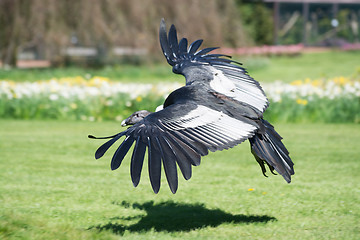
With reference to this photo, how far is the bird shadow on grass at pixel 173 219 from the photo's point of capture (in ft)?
13.3

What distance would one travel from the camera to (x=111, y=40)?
52.3 ft

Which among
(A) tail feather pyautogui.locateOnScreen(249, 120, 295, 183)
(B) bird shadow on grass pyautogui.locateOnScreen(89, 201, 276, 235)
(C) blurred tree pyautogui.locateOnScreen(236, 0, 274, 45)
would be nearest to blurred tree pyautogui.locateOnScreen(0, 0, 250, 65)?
(B) bird shadow on grass pyautogui.locateOnScreen(89, 201, 276, 235)

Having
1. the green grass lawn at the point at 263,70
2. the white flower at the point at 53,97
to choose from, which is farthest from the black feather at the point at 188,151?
the green grass lawn at the point at 263,70

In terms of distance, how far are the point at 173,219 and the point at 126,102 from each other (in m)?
5.57

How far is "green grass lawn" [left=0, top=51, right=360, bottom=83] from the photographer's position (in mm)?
17500

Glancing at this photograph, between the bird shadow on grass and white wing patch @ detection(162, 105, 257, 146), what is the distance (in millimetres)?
913

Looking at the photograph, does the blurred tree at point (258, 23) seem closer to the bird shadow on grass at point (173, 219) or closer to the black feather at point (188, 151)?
the bird shadow on grass at point (173, 219)

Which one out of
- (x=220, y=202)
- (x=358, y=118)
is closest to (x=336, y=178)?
(x=220, y=202)

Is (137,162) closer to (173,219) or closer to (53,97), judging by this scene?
(173,219)

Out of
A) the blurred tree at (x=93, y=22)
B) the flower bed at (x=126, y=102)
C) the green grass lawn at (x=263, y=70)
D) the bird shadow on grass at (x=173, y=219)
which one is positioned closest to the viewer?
the bird shadow on grass at (x=173, y=219)

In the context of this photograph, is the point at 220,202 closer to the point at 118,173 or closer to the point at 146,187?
the point at 146,187

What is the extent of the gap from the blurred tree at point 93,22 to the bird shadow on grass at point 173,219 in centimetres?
1151

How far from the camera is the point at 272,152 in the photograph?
154 inches

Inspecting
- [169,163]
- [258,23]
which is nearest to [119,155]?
[169,163]
